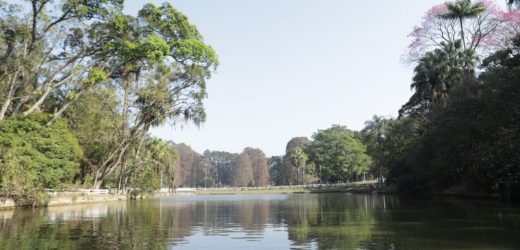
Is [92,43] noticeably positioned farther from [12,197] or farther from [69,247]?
[69,247]

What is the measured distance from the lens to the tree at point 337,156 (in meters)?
103

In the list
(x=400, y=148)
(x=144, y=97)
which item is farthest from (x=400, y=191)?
(x=144, y=97)

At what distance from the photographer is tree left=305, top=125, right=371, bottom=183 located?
4043 inches

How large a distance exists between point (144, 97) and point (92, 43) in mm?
10929

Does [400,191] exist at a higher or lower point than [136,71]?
lower

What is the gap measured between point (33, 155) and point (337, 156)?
79687mm

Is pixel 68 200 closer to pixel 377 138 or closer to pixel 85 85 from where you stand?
pixel 85 85

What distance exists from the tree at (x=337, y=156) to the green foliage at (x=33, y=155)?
73.6m

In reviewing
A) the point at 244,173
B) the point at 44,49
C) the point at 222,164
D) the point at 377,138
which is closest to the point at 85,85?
the point at 44,49

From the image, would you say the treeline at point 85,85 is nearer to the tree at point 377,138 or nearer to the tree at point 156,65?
the tree at point 156,65

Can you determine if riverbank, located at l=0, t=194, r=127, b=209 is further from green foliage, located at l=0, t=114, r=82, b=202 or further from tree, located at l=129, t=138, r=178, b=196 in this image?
tree, located at l=129, t=138, r=178, b=196

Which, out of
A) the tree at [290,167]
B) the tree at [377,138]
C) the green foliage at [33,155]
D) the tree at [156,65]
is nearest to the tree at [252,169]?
the tree at [290,167]

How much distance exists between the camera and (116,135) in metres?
49.1

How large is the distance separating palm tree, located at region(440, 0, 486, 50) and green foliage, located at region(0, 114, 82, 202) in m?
36.8
